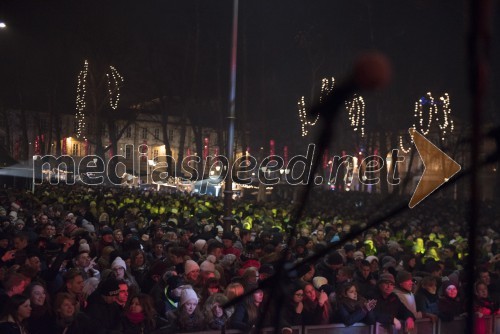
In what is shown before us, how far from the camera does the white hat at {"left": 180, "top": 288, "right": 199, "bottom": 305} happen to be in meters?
5.96

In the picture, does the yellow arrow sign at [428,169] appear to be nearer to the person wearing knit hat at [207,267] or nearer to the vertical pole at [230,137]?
the person wearing knit hat at [207,267]

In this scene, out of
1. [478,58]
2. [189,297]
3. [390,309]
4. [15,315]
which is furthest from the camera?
[390,309]

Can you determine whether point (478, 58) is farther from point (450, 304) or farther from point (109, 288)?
point (450, 304)

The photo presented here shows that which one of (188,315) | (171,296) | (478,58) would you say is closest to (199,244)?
(171,296)

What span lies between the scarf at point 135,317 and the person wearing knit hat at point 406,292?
2.87 meters

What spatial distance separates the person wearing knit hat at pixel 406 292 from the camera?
662 centimetres

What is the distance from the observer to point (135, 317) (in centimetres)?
567

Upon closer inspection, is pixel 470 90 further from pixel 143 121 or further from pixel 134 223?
pixel 143 121

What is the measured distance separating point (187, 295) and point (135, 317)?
0.58m

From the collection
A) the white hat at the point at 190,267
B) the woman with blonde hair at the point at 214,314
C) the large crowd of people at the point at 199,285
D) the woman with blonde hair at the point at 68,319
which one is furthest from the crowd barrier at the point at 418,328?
the woman with blonde hair at the point at 68,319

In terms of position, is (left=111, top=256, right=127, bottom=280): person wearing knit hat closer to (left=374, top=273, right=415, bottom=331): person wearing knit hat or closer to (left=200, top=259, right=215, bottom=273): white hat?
(left=200, top=259, right=215, bottom=273): white hat

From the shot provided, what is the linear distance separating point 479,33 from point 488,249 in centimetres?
1184

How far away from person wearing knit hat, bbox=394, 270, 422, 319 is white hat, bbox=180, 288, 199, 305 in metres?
2.30

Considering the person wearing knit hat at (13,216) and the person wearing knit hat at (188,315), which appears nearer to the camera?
the person wearing knit hat at (188,315)
